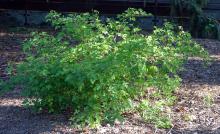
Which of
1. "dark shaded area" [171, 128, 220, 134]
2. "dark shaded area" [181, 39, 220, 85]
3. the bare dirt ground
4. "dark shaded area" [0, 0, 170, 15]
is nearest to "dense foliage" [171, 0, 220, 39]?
"dark shaded area" [0, 0, 170, 15]

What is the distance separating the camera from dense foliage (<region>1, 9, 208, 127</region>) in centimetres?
549

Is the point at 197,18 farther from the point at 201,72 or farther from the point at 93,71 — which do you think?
Result: the point at 93,71

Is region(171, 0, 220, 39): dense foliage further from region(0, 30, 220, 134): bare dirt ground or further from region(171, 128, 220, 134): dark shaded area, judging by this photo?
region(171, 128, 220, 134): dark shaded area

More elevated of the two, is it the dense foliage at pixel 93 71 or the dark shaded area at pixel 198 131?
the dense foliage at pixel 93 71

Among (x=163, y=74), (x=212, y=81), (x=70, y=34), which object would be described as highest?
(x=70, y=34)

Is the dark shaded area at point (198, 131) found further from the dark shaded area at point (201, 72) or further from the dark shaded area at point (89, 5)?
the dark shaded area at point (89, 5)

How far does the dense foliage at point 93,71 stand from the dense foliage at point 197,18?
19.0 feet

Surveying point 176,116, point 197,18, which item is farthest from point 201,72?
point 197,18

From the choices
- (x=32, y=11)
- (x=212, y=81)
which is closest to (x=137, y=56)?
(x=212, y=81)

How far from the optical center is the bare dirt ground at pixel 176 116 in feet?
18.9

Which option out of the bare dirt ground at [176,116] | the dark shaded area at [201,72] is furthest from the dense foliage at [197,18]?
the bare dirt ground at [176,116]

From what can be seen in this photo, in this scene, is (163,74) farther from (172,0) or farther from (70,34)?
(172,0)

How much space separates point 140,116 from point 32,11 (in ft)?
26.8

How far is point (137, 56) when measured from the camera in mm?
5566
